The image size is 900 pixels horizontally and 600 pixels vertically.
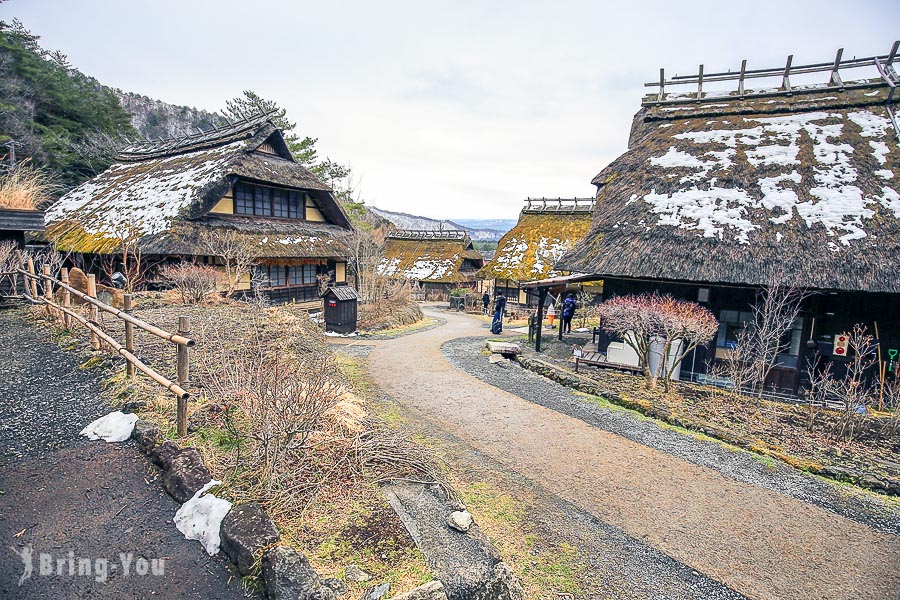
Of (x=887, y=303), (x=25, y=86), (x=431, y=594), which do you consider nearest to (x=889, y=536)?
(x=431, y=594)

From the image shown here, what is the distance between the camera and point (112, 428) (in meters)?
4.79

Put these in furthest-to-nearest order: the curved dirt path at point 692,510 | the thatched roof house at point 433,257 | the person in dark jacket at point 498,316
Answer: the thatched roof house at point 433,257 → the person in dark jacket at point 498,316 → the curved dirt path at point 692,510

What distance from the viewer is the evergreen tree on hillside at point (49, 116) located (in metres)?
20.6

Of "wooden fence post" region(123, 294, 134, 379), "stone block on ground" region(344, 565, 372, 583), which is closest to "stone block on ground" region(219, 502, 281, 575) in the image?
"stone block on ground" region(344, 565, 372, 583)

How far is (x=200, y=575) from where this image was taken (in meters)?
3.02

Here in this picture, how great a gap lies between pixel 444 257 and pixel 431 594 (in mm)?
33279

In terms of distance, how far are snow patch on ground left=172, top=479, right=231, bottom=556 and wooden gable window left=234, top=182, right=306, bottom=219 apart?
47.2ft

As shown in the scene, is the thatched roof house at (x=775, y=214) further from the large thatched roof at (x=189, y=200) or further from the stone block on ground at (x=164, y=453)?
the large thatched roof at (x=189, y=200)

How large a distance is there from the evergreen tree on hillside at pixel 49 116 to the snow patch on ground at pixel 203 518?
77.5 ft

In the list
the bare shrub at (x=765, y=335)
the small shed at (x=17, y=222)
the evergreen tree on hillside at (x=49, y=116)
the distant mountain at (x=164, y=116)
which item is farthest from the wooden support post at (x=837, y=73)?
the distant mountain at (x=164, y=116)

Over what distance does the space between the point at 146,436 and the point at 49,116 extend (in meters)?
29.4

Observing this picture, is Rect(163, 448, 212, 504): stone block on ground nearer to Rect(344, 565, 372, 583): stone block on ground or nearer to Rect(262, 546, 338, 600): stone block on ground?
Rect(262, 546, 338, 600): stone block on ground

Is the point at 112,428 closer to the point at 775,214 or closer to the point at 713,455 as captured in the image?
the point at 713,455

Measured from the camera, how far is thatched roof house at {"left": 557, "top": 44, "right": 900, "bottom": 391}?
9.59 meters
